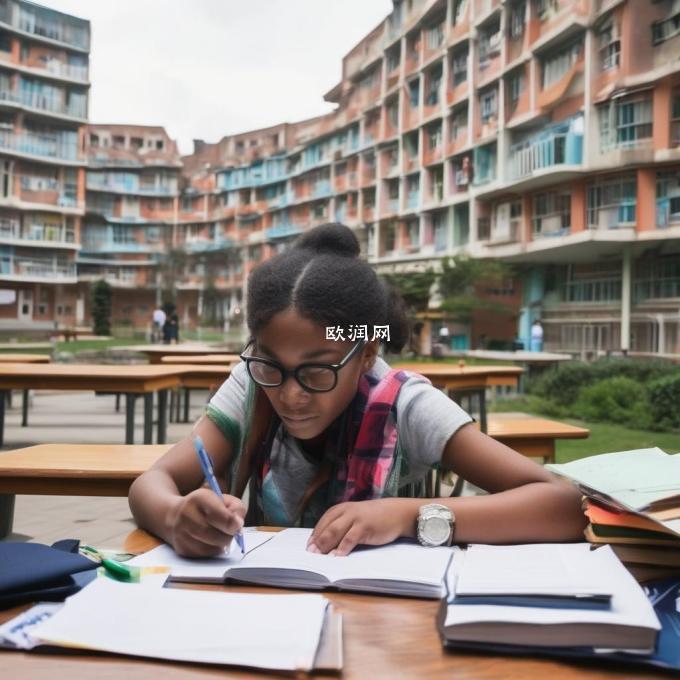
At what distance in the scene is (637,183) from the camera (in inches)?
244

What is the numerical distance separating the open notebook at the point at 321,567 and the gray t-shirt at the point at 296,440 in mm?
206

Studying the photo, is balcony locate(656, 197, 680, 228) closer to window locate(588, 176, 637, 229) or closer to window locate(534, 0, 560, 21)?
window locate(588, 176, 637, 229)

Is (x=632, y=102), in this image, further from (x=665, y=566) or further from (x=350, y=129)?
(x=350, y=129)

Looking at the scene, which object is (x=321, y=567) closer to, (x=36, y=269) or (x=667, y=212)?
(x=667, y=212)

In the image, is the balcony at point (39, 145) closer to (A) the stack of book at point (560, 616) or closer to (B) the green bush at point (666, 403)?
(B) the green bush at point (666, 403)

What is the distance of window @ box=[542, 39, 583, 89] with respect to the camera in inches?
249

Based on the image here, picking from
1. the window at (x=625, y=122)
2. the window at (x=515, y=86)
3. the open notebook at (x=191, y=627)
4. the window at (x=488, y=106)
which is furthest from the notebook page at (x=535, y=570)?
the window at (x=488, y=106)

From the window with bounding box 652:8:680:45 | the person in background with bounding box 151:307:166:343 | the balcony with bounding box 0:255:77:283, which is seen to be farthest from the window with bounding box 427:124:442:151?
the balcony with bounding box 0:255:77:283

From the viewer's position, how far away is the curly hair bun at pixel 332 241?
1.10 metres

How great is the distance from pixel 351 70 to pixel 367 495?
10.5 metres

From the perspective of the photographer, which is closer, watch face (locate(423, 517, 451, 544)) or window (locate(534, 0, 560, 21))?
watch face (locate(423, 517, 451, 544))

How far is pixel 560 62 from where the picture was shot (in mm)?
6680

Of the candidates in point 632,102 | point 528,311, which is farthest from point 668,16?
point 528,311

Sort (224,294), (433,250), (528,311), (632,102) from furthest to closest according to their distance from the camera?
(224,294), (433,250), (528,311), (632,102)
